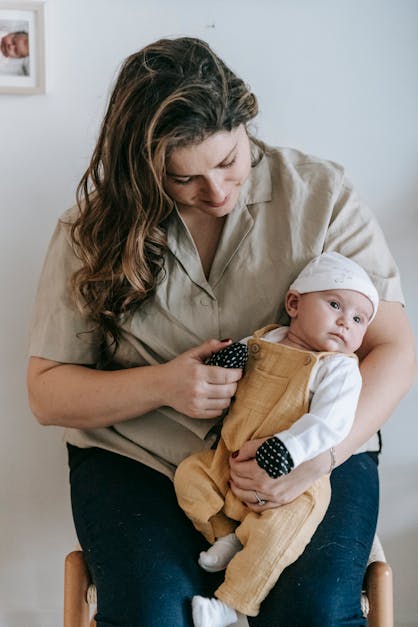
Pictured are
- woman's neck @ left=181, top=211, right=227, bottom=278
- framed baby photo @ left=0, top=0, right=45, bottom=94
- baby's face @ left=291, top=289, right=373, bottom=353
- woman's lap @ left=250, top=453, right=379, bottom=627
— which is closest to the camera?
woman's lap @ left=250, top=453, right=379, bottom=627

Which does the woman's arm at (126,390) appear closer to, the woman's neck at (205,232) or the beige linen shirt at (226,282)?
the beige linen shirt at (226,282)

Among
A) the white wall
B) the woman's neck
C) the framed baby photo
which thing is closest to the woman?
the woman's neck

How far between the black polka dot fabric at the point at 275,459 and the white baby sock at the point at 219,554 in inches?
6.7

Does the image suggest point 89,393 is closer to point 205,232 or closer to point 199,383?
point 199,383

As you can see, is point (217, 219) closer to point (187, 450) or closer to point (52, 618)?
point (187, 450)

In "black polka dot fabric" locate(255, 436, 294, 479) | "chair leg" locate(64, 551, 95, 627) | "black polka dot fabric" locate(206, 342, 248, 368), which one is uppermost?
"black polka dot fabric" locate(206, 342, 248, 368)

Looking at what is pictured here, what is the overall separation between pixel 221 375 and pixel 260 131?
652mm

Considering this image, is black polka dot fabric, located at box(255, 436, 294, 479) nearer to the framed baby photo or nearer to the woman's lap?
the woman's lap

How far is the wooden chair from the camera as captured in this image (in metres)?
1.36

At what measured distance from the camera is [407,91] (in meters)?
1.72

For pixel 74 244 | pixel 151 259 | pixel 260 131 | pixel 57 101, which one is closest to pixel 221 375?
pixel 151 259

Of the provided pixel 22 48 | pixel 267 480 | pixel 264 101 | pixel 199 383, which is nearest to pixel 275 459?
pixel 267 480

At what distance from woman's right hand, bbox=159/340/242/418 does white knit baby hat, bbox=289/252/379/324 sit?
0.16m

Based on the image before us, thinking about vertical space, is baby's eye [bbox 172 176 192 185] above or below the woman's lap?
A: above
